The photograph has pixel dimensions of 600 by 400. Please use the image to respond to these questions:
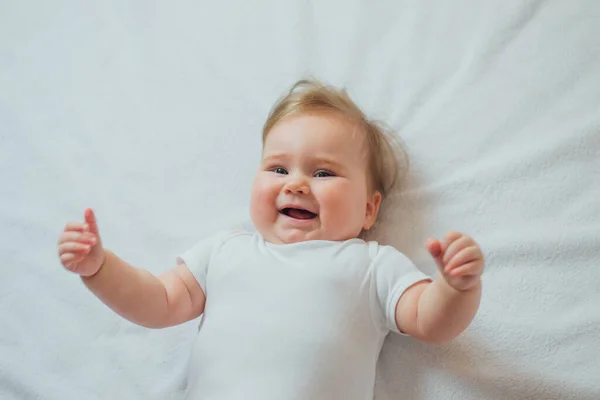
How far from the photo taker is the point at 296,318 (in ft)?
2.80

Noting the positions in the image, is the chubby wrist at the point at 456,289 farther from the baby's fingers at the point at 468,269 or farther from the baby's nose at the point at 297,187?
the baby's nose at the point at 297,187

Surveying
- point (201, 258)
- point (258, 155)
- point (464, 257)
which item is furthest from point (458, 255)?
point (258, 155)

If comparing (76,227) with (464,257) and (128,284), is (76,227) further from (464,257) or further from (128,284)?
(464,257)

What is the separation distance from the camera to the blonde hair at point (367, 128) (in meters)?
1.01

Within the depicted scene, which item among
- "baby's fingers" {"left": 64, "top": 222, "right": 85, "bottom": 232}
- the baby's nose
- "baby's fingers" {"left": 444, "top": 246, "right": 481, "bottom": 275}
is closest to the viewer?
"baby's fingers" {"left": 444, "top": 246, "right": 481, "bottom": 275}

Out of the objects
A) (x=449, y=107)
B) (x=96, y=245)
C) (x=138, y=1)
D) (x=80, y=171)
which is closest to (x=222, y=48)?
(x=138, y=1)

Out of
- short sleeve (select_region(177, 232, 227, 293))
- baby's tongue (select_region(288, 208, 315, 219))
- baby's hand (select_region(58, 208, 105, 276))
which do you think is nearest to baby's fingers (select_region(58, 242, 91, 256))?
baby's hand (select_region(58, 208, 105, 276))

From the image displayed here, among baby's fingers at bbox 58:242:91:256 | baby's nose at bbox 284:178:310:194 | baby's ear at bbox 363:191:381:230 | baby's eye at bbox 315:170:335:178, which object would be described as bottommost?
baby's ear at bbox 363:191:381:230

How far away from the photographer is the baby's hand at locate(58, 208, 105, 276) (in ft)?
2.58

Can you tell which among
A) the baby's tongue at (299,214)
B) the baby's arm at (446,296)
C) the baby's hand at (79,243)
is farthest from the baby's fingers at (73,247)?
the baby's arm at (446,296)

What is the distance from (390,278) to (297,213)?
0.56 feet

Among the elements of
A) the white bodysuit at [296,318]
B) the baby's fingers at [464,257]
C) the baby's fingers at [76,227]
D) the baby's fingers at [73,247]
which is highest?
the baby's fingers at [464,257]

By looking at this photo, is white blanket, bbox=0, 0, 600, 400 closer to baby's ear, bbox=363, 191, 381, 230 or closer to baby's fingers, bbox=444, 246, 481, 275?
baby's ear, bbox=363, 191, 381, 230

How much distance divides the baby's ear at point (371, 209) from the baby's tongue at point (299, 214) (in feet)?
0.33
